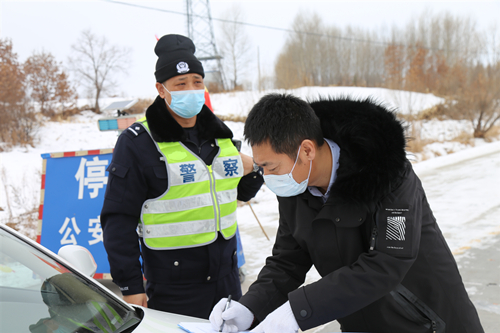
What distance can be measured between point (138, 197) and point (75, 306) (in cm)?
70

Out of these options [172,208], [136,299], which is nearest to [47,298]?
[136,299]

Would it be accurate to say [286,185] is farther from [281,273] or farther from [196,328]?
[196,328]

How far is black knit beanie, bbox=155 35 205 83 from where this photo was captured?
224 cm

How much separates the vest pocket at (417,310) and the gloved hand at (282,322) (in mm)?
380

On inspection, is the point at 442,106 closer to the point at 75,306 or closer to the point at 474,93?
the point at 474,93

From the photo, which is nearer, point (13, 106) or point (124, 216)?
point (124, 216)

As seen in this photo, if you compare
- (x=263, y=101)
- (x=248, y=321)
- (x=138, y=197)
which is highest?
(x=263, y=101)

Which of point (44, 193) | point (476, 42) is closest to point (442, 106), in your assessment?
point (476, 42)

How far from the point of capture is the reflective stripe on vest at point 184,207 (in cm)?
208

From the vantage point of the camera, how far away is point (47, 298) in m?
1.47

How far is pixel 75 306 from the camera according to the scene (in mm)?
1450

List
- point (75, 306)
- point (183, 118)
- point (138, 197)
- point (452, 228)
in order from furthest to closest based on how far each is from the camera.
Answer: point (452, 228) < point (183, 118) < point (138, 197) < point (75, 306)

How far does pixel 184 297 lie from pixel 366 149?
1.38 metres

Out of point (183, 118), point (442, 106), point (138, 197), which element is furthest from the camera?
point (442, 106)
